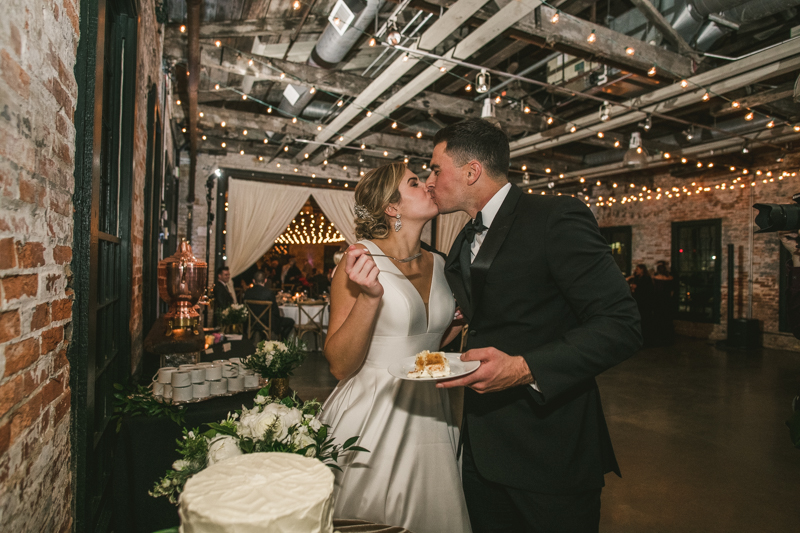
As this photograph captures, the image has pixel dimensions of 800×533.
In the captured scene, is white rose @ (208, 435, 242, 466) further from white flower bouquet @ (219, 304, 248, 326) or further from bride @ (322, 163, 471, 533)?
white flower bouquet @ (219, 304, 248, 326)

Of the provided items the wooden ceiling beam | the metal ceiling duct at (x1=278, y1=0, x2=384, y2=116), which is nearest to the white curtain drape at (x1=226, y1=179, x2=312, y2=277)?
the metal ceiling duct at (x1=278, y1=0, x2=384, y2=116)

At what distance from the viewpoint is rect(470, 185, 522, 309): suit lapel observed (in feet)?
4.87

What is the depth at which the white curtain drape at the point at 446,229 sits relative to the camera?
12.9 meters

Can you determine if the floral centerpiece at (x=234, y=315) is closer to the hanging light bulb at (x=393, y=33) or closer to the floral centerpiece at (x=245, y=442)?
the hanging light bulb at (x=393, y=33)

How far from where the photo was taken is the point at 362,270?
154 centimetres

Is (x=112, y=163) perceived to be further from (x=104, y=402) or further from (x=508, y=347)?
(x=508, y=347)

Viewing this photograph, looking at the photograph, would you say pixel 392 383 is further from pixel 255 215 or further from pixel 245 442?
pixel 255 215

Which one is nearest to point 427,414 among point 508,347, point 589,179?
point 508,347

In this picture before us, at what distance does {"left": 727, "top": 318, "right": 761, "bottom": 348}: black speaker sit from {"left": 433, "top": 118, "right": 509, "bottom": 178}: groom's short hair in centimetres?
963

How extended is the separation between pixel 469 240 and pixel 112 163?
170 cm

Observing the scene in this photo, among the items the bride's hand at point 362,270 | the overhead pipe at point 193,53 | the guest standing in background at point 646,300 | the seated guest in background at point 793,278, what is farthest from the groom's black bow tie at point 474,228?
the guest standing in background at point 646,300

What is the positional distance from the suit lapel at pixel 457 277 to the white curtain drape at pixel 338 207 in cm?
927

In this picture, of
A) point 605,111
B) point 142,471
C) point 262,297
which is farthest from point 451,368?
point 262,297

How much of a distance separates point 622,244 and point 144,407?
493 inches
